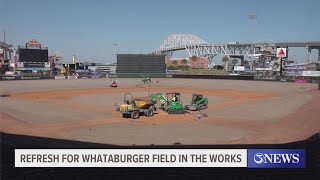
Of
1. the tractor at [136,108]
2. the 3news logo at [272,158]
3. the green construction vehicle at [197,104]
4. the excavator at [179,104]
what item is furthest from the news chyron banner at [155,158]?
the green construction vehicle at [197,104]

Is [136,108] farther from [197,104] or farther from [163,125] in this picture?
[197,104]

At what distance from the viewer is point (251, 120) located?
33.8 meters

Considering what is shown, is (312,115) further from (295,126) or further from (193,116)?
(193,116)

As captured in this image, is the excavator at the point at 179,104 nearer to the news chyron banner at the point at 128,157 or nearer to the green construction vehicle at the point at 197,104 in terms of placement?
the green construction vehicle at the point at 197,104

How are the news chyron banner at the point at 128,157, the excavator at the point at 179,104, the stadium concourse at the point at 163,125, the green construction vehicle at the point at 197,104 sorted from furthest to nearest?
the green construction vehicle at the point at 197,104 → the excavator at the point at 179,104 → the stadium concourse at the point at 163,125 → the news chyron banner at the point at 128,157

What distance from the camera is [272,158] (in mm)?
12172

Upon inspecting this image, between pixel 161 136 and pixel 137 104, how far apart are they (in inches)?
423

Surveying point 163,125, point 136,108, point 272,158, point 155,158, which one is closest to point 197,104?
point 136,108

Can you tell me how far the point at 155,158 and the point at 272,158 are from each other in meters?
3.99

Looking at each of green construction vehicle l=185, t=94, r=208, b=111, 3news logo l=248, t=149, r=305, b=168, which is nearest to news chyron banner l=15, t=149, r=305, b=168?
3news logo l=248, t=149, r=305, b=168

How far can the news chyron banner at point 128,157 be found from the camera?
1180 centimetres

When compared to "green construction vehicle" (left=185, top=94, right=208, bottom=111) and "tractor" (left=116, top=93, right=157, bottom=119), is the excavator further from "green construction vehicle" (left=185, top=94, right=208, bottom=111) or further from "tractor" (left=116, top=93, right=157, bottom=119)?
"tractor" (left=116, top=93, right=157, bottom=119)

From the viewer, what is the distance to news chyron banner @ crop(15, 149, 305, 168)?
11.8 m
